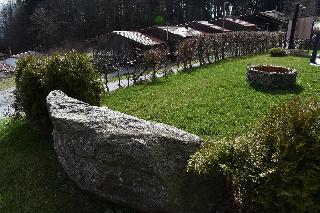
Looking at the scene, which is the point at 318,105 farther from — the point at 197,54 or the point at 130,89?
the point at 197,54

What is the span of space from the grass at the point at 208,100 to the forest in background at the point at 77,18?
41016 millimetres

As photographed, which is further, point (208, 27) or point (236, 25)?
point (236, 25)

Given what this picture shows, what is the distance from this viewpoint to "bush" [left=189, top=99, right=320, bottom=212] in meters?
6.04

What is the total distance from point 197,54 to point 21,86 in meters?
18.5

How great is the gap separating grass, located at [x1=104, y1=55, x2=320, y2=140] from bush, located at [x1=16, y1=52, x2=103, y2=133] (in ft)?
9.53

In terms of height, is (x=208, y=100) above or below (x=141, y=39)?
above

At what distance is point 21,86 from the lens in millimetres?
12523

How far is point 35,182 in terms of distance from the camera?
10.1 metres

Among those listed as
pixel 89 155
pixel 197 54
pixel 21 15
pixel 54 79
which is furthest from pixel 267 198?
pixel 21 15

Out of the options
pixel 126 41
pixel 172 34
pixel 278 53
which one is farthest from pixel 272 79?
pixel 172 34

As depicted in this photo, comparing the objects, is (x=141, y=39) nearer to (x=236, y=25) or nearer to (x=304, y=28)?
(x=236, y=25)

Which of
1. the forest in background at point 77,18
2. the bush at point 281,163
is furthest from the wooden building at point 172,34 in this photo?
the bush at point 281,163

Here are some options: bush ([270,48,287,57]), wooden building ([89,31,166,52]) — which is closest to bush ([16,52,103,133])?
bush ([270,48,287,57])

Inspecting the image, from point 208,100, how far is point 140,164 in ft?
28.5
